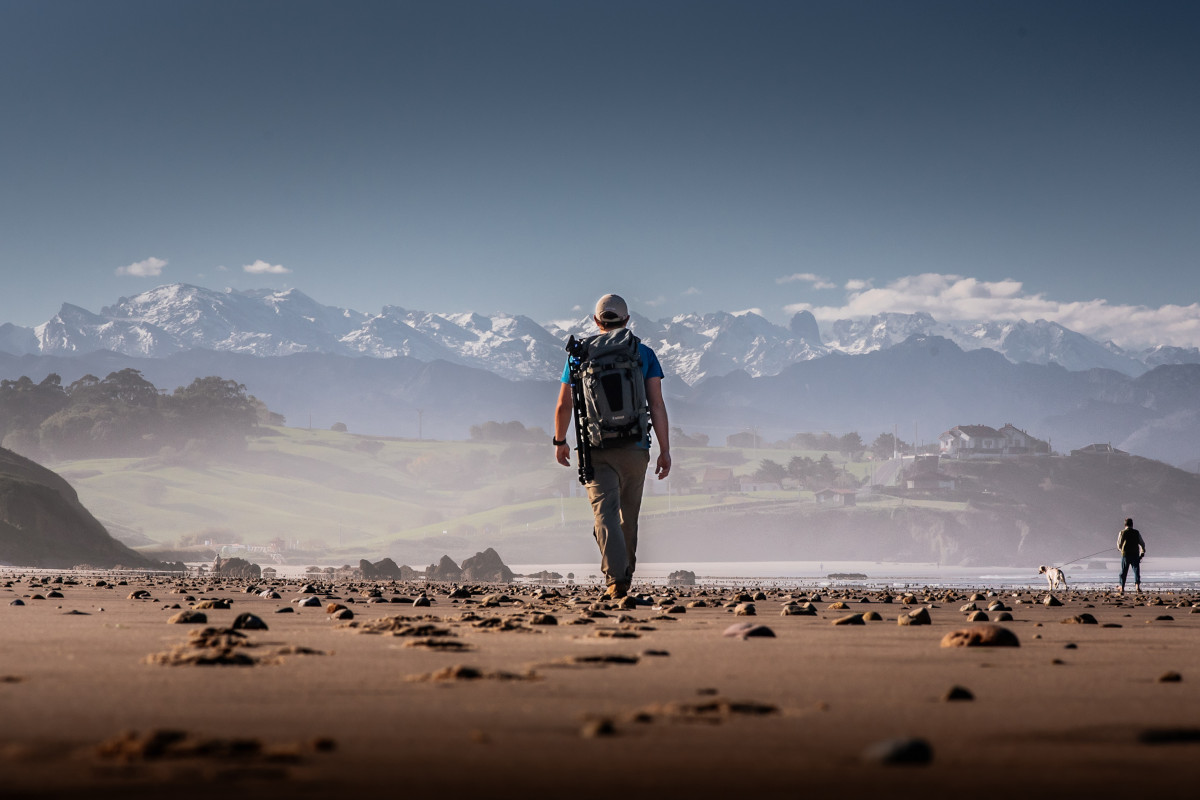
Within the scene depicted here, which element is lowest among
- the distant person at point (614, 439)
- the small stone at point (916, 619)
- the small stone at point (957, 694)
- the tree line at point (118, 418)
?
the small stone at point (916, 619)

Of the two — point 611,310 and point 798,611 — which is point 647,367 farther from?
point 798,611

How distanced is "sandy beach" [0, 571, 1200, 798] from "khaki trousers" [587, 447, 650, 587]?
329 centimetres

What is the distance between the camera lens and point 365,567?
41.4 meters

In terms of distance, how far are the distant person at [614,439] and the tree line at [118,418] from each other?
5739 inches

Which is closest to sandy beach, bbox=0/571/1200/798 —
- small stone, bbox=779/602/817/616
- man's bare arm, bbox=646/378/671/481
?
small stone, bbox=779/602/817/616

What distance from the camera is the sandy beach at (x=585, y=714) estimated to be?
207 cm

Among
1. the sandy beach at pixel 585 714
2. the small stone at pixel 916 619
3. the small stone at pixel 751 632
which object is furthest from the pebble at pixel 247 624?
the small stone at pixel 916 619

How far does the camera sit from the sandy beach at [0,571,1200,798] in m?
2.07

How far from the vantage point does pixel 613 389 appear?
9109 mm

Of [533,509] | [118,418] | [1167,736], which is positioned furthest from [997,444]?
[1167,736]

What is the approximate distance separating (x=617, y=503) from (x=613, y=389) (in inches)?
39.0

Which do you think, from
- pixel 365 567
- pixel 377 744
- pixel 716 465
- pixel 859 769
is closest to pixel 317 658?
pixel 377 744

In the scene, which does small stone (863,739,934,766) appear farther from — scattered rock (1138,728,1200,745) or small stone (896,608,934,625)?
small stone (896,608,934,625)

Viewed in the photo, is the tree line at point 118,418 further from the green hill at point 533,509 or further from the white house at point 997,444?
the white house at point 997,444
